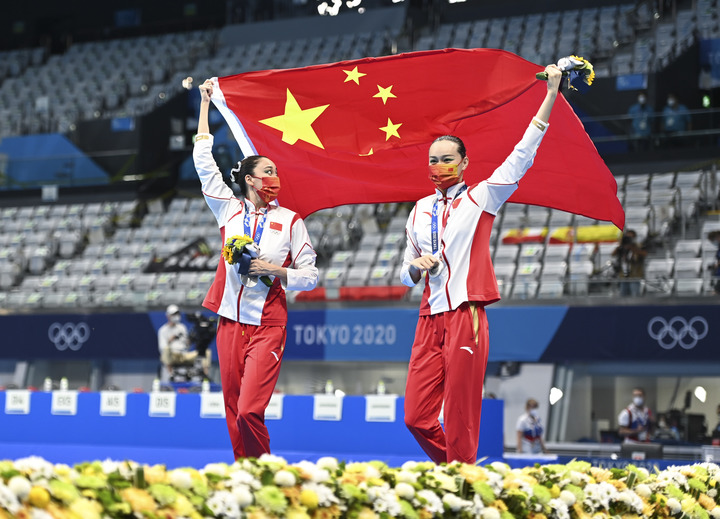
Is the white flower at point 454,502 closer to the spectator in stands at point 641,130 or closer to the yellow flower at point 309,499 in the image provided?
the yellow flower at point 309,499

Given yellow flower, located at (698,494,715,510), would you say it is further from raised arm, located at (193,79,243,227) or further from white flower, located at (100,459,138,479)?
white flower, located at (100,459,138,479)

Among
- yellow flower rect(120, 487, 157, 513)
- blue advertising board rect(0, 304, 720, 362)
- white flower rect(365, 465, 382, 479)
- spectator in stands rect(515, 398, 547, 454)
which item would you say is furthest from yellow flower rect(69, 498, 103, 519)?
blue advertising board rect(0, 304, 720, 362)

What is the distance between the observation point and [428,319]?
5379 millimetres

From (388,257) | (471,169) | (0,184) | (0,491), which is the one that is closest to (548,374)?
(388,257)

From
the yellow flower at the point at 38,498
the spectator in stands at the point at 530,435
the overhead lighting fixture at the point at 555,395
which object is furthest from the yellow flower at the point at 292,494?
the overhead lighting fixture at the point at 555,395

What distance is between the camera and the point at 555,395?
15.6 metres

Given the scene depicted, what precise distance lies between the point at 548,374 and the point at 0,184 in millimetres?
11493

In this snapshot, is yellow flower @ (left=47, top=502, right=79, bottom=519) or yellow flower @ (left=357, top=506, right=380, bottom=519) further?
yellow flower @ (left=357, top=506, right=380, bottom=519)

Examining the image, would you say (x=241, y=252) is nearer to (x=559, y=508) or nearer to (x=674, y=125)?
(x=559, y=508)

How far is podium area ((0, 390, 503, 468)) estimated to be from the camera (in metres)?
8.94

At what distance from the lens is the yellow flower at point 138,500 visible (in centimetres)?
310

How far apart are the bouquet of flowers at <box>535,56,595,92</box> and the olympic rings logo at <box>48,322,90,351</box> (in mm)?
13530

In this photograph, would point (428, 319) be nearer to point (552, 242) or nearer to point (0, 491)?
point (0, 491)

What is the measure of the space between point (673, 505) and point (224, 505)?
2.25m
